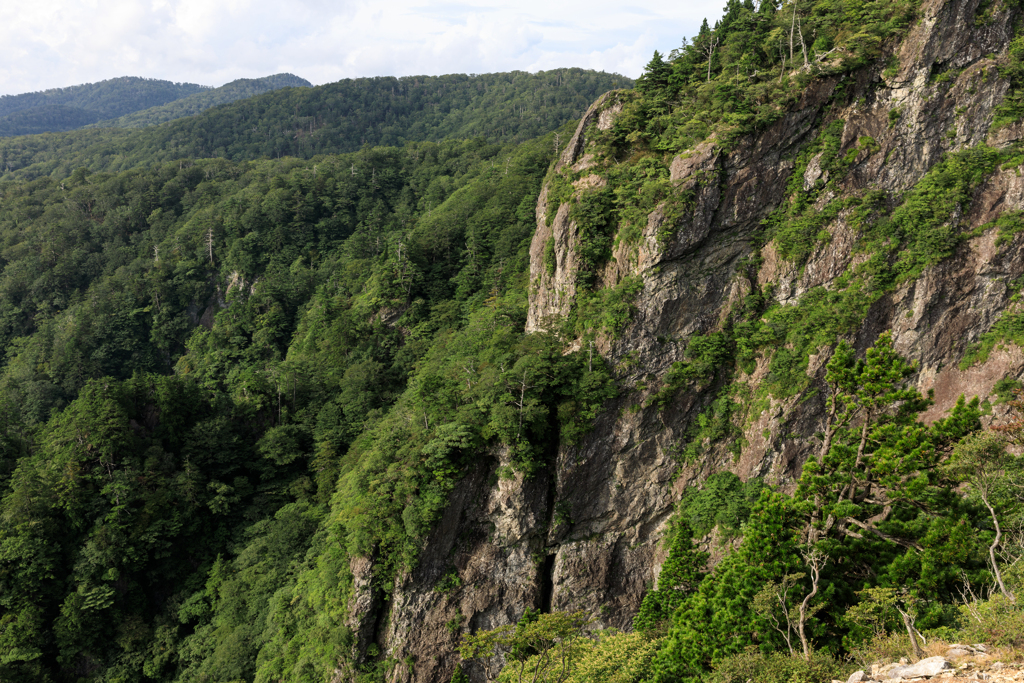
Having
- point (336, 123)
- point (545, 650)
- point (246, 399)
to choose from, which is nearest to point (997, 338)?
point (545, 650)

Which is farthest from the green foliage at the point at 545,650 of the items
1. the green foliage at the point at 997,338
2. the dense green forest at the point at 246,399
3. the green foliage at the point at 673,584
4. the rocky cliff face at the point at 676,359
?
the green foliage at the point at 997,338

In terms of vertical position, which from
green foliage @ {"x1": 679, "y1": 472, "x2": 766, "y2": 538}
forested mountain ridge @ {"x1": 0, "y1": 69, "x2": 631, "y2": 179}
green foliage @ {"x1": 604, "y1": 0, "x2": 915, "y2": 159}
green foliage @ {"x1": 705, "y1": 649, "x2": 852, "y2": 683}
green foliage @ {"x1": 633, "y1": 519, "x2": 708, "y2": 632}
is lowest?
green foliage @ {"x1": 633, "y1": 519, "x2": 708, "y2": 632}

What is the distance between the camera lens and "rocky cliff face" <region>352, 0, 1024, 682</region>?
2886 cm

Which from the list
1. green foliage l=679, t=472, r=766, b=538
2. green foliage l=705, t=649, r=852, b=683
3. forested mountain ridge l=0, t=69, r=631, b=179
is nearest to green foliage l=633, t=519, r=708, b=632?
green foliage l=679, t=472, r=766, b=538

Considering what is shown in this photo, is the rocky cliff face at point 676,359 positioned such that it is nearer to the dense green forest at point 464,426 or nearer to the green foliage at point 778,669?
the dense green forest at point 464,426

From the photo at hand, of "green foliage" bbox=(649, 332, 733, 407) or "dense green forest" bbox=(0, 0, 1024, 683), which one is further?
"green foliage" bbox=(649, 332, 733, 407)

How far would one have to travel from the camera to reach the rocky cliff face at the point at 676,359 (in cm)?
2886

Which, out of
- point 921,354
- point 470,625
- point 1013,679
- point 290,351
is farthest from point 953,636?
point 290,351

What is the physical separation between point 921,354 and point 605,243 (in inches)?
694

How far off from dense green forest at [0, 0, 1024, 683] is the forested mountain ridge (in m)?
76.2

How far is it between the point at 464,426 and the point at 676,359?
43.0ft

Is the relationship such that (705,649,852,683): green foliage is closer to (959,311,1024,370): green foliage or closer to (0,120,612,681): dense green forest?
(0,120,612,681): dense green forest

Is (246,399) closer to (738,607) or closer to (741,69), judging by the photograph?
(738,607)

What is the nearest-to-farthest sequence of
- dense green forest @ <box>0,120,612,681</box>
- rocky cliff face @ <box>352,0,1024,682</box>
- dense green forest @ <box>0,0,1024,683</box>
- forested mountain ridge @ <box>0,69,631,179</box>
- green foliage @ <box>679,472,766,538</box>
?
dense green forest @ <box>0,0,1024,683</box>
rocky cliff face @ <box>352,0,1024,682</box>
green foliage @ <box>679,472,766,538</box>
dense green forest @ <box>0,120,612,681</box>
forested mountain ridge @ <box>0,69,631,179</box>
